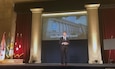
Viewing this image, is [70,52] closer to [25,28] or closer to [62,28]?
[62,28]

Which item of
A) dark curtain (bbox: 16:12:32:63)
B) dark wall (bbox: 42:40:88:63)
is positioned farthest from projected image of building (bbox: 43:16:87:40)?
dark curtain (bbox: 16:12:32:63)

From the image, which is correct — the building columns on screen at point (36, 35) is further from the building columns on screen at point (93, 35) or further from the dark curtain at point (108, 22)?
the dark curtain at point (108, 22)

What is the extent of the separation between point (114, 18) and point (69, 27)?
133 centimetres

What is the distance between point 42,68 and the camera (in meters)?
3.87

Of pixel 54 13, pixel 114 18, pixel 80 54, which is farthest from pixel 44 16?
pixel 114 18

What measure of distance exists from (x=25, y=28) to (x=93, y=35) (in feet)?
6.88

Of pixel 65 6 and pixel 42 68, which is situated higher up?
pixel 65 6

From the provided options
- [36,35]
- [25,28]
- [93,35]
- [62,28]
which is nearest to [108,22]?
[93,35]

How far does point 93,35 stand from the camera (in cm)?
567

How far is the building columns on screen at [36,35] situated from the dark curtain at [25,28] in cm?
19

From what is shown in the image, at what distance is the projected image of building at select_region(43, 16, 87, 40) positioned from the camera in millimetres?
5902

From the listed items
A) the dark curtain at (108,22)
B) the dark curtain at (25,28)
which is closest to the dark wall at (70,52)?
the dark curtain at (25,28)

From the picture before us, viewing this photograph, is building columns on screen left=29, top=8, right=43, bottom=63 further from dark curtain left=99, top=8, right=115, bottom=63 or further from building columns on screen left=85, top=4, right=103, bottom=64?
dark curtain left=99, top=8, right=115, bottom=63

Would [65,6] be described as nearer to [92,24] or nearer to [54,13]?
[54,13]
